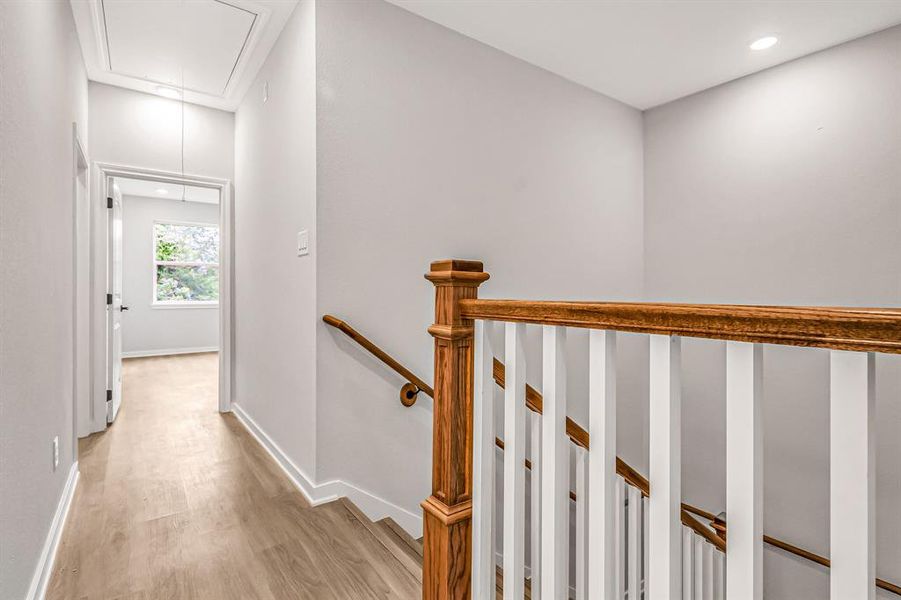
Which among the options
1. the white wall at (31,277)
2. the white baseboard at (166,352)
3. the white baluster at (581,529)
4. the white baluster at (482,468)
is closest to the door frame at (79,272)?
the white wall at (31,277)

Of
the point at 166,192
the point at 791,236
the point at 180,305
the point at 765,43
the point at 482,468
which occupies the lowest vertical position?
the point at 482,468

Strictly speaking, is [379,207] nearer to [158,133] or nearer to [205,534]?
[205,534]

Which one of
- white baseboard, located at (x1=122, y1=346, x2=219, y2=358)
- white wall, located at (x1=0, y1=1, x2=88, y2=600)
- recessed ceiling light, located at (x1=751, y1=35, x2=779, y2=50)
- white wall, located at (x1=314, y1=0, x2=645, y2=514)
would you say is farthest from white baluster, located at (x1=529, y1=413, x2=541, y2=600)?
white baseboard, located at (x1=122, y1=346, x2=219, y2=358)

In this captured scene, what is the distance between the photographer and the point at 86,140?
3.11 metres

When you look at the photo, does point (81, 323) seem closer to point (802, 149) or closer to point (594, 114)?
point (594, 114)

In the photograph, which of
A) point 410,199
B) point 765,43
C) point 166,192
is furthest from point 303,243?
point 166,192

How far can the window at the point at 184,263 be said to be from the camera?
6820mm

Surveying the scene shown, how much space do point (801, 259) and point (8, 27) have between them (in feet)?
13.2

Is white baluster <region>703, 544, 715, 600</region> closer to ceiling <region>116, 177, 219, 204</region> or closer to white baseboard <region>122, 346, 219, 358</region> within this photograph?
ceiling <region>116, 177, 219, 204</region>

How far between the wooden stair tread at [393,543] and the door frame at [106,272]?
2.02 meters

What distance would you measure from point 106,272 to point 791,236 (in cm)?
490

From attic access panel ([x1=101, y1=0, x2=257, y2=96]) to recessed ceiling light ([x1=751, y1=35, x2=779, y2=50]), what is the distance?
2.99 m

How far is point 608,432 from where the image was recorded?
0.86 meters

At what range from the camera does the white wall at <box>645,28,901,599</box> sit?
2701mm
